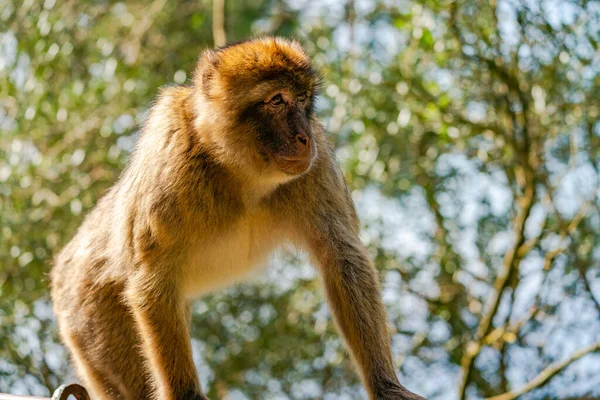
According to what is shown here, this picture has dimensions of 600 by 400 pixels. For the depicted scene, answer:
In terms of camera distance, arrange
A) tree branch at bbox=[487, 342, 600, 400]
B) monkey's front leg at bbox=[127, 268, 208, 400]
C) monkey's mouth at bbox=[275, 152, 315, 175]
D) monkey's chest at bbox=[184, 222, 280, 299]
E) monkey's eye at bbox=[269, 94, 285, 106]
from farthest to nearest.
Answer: tree branch at bbox=[487, 342, 600, 400] → monkey's chest at bbox=[184, 222, 280, 299] → monkey's eye at bbox=[269, 94, 285, 106] → monkey's front leg at bbox=[127, 268, 208, 400] → monkey's mouth at bbox=[275, 152, 315, 175]

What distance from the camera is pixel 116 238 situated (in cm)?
479

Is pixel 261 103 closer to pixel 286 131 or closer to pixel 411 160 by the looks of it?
pixel 286 131

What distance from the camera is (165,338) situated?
4418 mm

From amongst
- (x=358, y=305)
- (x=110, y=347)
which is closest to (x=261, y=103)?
(x=358, y=305)

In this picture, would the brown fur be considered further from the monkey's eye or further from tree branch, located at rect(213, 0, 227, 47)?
tree branch, located at rect(213, 0, 227, 47)

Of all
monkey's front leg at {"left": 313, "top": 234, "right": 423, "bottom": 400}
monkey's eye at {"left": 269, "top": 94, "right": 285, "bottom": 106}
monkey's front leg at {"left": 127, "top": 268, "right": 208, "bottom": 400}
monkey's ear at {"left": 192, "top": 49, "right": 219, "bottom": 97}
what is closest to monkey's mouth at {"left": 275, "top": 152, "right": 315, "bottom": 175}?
monkey's eye at {"left": 269, "top": 94, "right": 285, "bottom": 106}

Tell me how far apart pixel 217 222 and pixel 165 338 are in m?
0.63

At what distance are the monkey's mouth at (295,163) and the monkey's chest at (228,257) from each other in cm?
50

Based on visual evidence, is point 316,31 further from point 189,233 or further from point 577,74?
point 189,233

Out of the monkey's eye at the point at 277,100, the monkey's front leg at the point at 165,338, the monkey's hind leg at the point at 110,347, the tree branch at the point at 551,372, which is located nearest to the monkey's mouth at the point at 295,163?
the monkey's eye at the point at 277,100

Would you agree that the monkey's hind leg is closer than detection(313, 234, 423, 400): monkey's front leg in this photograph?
No

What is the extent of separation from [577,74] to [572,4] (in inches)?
24.5

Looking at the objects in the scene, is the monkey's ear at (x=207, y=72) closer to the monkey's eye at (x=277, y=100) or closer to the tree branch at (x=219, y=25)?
the monkey's eye at (x=277, y=100)

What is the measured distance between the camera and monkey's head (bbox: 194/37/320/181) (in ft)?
14.5
